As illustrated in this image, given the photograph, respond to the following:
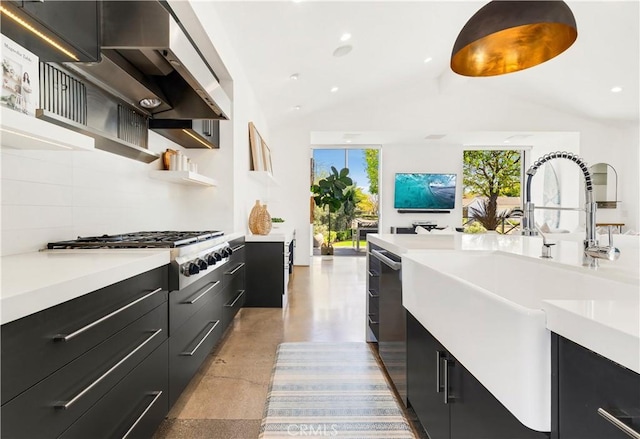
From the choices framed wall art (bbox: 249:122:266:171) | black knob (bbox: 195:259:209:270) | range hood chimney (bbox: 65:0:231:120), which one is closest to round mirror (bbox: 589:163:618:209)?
framed wall art (bbox: 249:122:266:171)

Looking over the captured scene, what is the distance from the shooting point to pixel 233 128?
11.9ft

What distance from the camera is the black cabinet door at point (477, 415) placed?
0.77 meters

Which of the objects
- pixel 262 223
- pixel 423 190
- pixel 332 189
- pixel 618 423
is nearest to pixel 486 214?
pixel 423 190

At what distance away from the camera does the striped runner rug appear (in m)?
1.69

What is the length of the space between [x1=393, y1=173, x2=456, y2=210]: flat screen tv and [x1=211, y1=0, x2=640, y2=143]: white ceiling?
2115mm

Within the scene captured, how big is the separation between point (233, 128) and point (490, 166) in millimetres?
7553

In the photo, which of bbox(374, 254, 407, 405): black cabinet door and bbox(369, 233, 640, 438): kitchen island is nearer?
bbox(369, 233, 640, 438): kitchen island

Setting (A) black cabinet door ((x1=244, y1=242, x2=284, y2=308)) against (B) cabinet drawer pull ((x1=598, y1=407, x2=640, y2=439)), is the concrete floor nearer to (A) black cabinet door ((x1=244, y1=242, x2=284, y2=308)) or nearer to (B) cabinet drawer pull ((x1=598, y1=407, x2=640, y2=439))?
(A) black cabinet door ((x1=244, y1=242, x2=284, y2=308))

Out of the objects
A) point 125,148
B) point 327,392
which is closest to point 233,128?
point 125,148

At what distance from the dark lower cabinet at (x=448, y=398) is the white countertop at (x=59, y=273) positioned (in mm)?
1138

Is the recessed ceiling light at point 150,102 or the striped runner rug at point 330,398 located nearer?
the striped runner rug at point 330,398

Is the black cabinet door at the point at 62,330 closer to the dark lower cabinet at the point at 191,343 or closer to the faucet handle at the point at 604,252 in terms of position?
the dark lower cabinet at the point at 191,343

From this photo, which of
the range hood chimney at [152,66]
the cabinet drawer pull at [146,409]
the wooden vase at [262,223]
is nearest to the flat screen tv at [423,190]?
the wooden vase at [262,223]

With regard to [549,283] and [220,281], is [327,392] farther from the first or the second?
[549,283]
